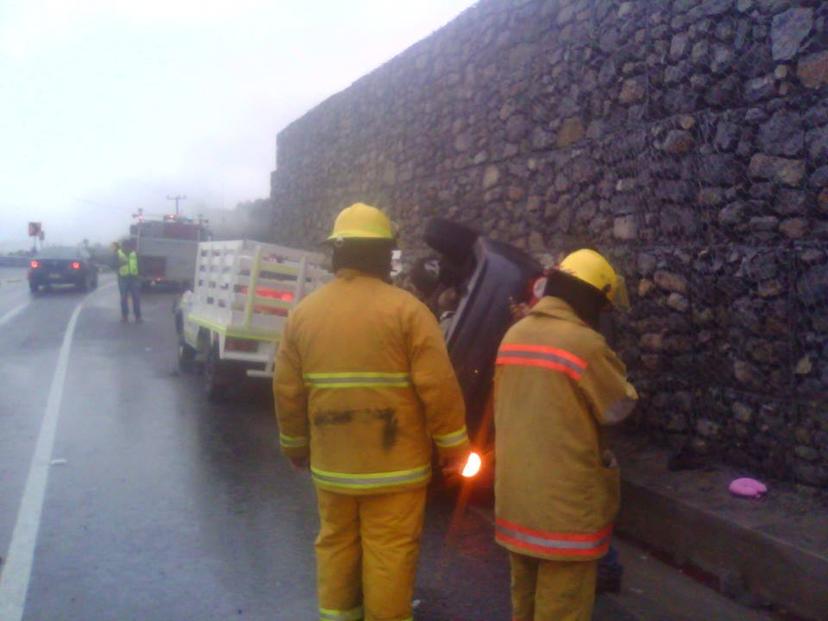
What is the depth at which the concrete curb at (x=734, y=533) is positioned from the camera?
482cm

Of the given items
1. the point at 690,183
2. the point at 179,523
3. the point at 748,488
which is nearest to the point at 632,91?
the point at 690,183

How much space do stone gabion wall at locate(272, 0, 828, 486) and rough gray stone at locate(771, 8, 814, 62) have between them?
12 millimetres

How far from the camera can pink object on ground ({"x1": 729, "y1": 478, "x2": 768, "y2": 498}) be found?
19.2ft

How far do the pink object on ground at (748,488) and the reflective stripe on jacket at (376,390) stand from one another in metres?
2.71

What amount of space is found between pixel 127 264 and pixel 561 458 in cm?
1876

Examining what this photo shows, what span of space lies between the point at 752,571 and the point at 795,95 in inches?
121

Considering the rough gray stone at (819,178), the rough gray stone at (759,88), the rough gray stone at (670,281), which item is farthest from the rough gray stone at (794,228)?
the rough gray stone at (670,281)

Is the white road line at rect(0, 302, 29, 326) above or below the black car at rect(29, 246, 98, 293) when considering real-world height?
below

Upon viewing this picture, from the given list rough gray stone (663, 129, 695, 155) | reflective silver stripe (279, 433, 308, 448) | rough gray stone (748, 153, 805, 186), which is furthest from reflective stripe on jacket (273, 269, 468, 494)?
rough gray stone (663, 129, 695, 155)

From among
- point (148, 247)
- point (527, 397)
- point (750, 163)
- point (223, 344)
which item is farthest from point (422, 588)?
point (148, 247)

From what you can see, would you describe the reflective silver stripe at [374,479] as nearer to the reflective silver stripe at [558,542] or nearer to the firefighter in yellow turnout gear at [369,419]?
the firefighter in yellow turnout gear at [369,419]

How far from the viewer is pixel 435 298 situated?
668 cm

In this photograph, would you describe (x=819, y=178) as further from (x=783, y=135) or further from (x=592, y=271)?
(x=592, y=271)

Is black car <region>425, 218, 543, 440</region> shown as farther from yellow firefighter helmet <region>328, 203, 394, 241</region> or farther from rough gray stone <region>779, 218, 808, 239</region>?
yellow firefighter helmet <region>328, 203, 394, 241</region>
